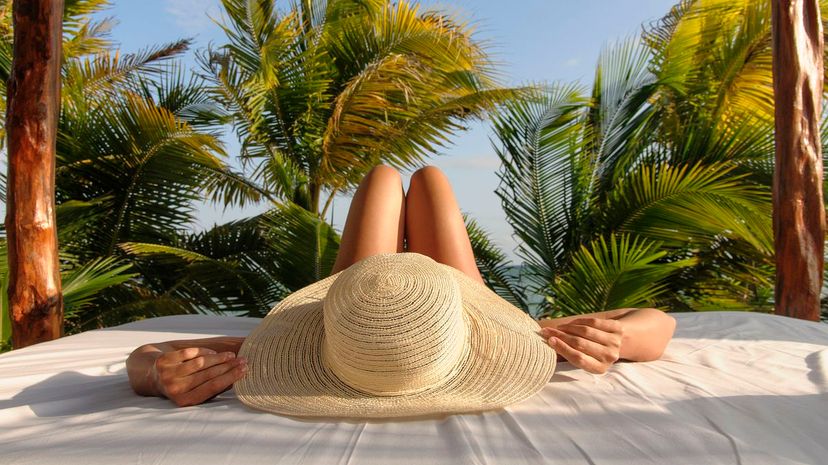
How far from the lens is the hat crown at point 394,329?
127cm

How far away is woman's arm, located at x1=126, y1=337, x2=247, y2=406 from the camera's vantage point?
52.0 inches

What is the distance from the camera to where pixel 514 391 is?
4.18 ft

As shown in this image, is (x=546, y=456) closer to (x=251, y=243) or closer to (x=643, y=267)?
(x=643, y=267)

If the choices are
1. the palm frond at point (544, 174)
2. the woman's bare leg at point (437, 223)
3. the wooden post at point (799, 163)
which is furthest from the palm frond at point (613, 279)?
the woman's bare leg at point (437, 223)

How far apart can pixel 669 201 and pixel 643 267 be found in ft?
3.12

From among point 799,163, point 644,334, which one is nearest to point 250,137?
point 799,163

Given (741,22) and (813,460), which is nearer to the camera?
(813,460)

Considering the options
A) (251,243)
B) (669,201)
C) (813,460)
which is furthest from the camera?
(251,243)

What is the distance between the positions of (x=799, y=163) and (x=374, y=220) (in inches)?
108

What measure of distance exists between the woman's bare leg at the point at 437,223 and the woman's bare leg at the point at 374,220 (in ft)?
0.20

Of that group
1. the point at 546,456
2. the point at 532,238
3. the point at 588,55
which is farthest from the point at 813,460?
the point at 588,55

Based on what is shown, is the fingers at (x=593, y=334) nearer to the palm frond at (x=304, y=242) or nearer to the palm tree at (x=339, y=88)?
the palm frond at (x=304, y=242)

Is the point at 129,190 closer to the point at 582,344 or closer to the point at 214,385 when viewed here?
the point at 214,385

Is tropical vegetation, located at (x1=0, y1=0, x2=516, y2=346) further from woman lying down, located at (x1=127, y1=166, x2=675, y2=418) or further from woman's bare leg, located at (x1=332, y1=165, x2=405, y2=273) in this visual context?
woman lying down, located at (x1=127, y1=166, x2=675, y2=418)
